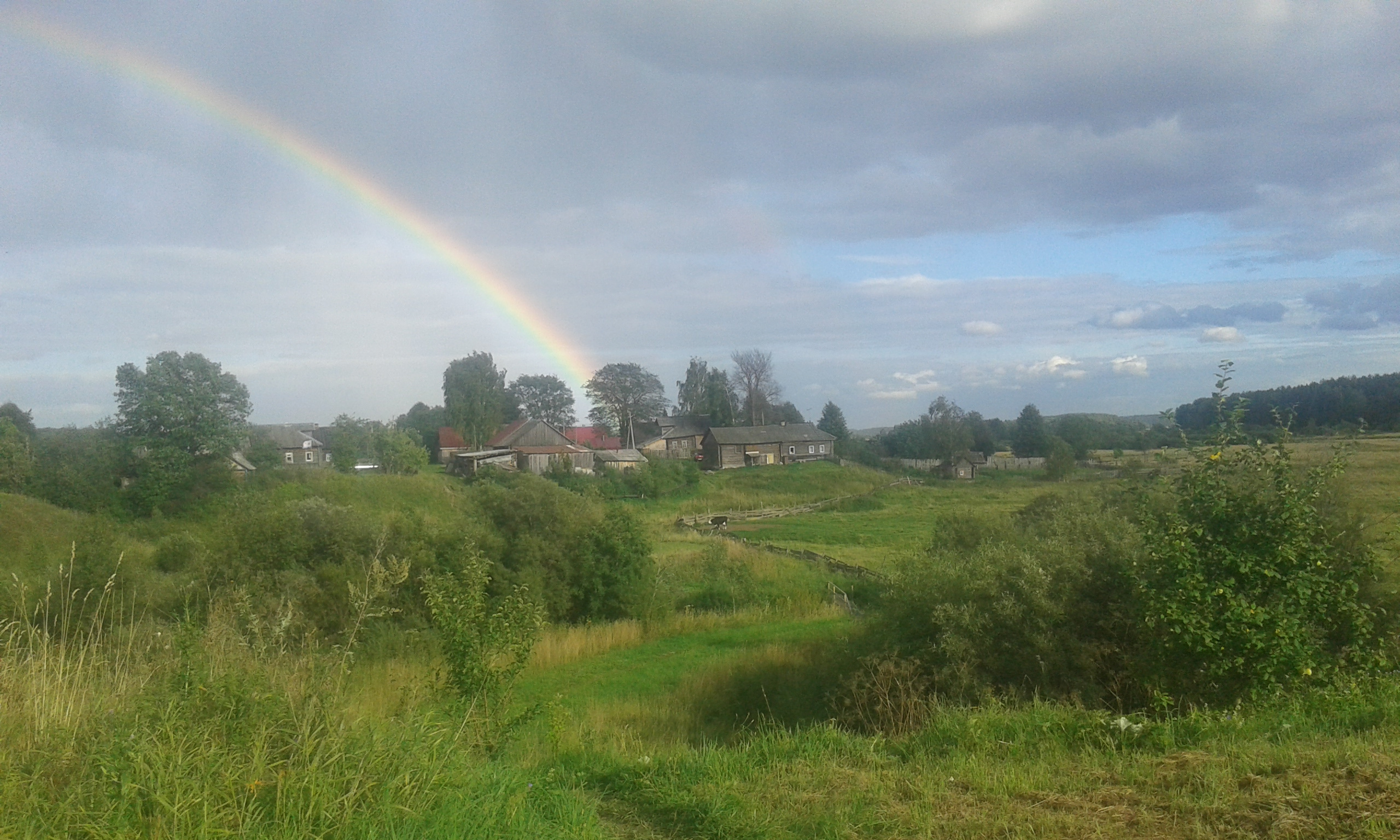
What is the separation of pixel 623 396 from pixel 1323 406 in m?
85.8

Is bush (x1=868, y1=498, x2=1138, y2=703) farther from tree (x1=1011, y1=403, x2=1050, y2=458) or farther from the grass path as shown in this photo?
tree (x1=1011, y1=403, x2=1050, y2=458)

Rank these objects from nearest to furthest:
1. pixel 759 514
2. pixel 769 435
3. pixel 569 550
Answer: pixel 569 550, pixel 759 514, pixel 769 435

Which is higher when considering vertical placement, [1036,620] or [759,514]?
[1036,620]

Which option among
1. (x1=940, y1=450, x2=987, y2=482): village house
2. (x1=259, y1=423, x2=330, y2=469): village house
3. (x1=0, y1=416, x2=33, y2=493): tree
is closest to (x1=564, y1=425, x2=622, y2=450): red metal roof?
(x1=259, y1=423, x2=330, y2=469): village house

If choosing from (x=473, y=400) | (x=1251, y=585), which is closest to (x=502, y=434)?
(x=473, y=400)

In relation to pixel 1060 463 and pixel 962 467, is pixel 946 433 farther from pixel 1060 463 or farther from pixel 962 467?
pixel 1060 463

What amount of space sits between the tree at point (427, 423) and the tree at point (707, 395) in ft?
95.4

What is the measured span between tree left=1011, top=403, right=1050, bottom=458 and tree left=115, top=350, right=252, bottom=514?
224 ft

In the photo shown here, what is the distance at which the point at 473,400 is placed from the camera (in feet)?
277

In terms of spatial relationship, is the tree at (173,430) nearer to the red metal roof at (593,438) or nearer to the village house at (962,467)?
the red metal roof at (593,438)

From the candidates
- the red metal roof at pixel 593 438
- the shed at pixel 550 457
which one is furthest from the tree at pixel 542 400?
the shed at pixel 550 457

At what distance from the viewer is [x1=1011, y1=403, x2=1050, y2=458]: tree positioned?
8525 cm

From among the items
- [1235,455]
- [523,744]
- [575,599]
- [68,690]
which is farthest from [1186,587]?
[575,599]

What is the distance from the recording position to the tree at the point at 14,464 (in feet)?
140
